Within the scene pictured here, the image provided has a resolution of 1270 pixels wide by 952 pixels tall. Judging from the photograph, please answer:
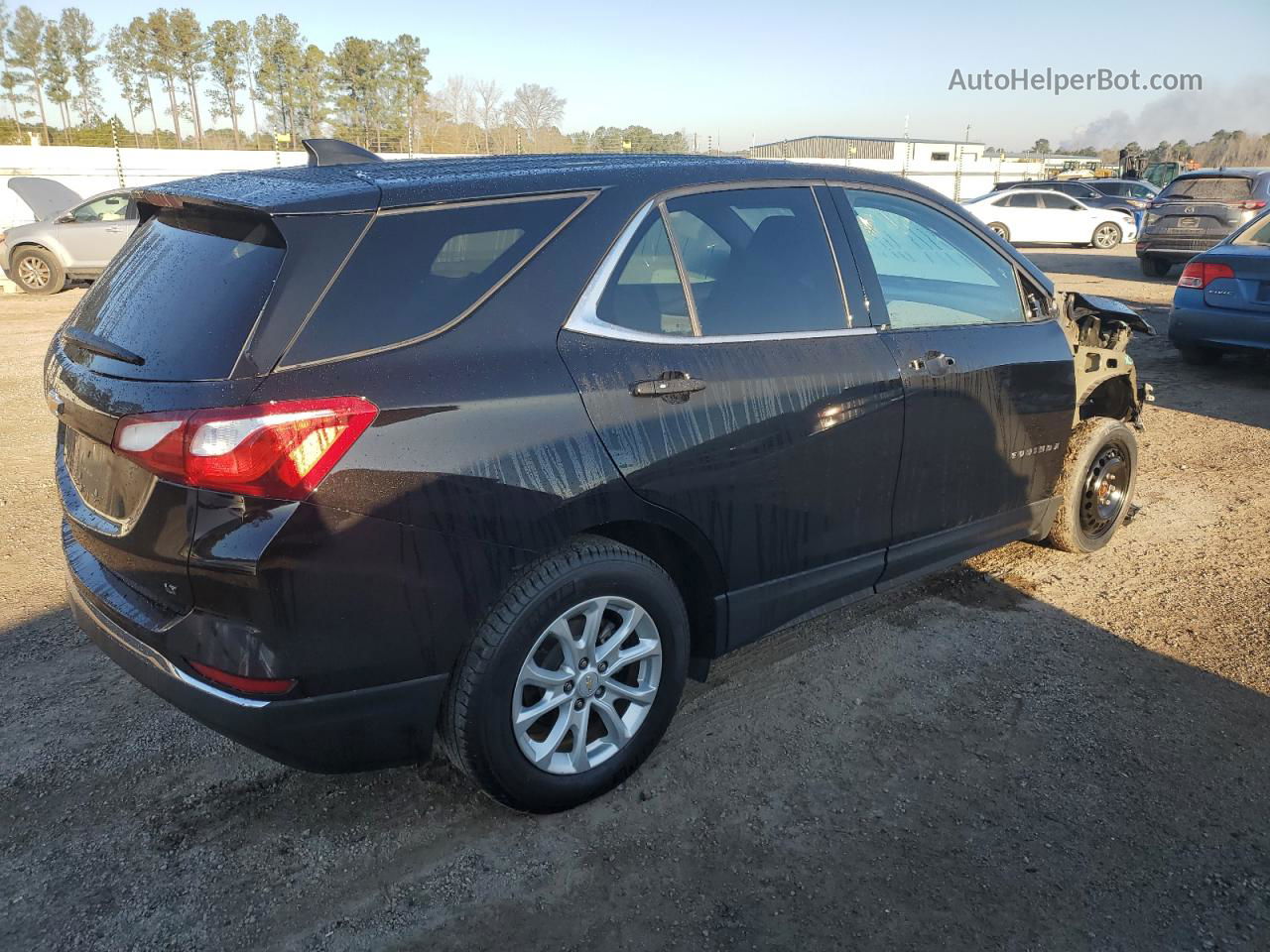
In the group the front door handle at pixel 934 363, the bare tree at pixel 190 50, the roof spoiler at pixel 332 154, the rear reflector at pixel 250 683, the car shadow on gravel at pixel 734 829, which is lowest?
the car shadow on gravel at pixel 734 829

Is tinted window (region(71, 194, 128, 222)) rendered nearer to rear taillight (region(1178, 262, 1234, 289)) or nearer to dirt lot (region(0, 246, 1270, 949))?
dirt lot (region(0, 246, 1270, 949))

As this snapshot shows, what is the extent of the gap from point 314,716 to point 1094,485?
3807mm

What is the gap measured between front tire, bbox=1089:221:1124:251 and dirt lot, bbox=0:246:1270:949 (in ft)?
70.8

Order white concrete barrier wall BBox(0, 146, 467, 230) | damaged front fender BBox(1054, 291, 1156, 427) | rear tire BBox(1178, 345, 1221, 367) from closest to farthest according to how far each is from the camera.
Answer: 1. damaged front fender BBox(1054, 291, 1156, 427)
2. rear tire BBox(1178, 345, 1221, 367)
3. white concrete barrier wall BBox(0, 146, 467, 230)

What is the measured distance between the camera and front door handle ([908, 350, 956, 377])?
3305mm

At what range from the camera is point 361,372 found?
2182 millimetres

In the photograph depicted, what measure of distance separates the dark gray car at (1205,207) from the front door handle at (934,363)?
14.4m

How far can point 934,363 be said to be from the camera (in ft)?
11.0

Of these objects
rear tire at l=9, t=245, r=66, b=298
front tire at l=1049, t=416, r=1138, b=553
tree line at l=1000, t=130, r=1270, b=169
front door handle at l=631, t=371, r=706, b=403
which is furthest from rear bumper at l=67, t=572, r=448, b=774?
tree line at l=1000, t=130, r=1270, b=169

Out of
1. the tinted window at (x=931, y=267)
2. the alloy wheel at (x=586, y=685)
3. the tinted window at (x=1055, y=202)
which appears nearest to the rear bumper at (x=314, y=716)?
the alloy wheel at (x=586, y=685)

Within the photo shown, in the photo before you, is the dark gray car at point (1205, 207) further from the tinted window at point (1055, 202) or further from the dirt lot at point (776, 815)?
the dirt lot at point (776, 815)

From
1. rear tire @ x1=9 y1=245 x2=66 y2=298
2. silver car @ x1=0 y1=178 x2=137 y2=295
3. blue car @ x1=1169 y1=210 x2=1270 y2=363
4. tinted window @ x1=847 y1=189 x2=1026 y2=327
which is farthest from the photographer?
rear tire @ x1=9 y1=245 x2=66 y2=298

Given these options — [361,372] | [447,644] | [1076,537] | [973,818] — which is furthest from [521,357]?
[1076,537]

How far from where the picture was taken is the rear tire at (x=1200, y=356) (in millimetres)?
8729
